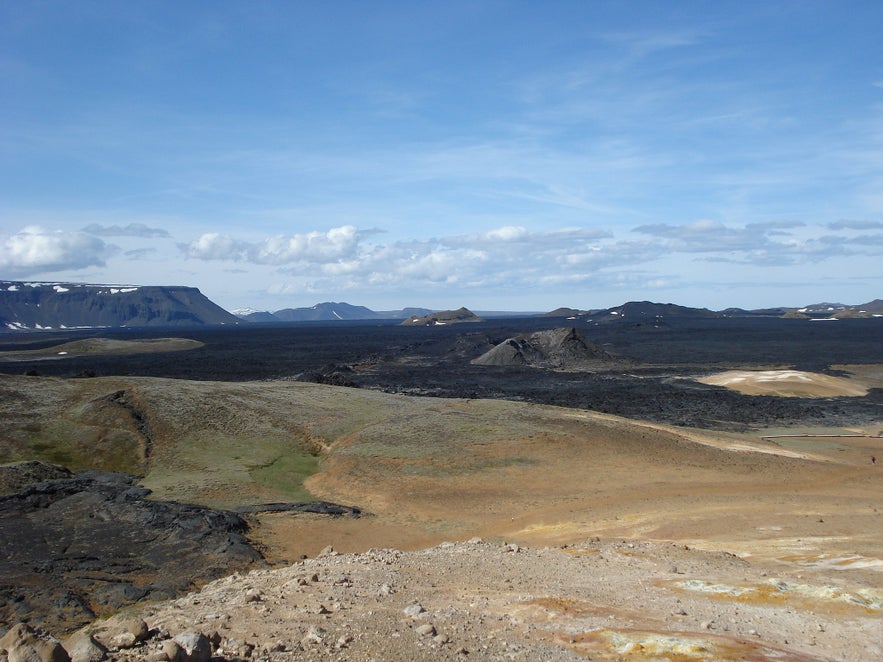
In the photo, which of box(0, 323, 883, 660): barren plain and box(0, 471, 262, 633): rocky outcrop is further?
box(0, 471, 262, 633): rocky outcrop

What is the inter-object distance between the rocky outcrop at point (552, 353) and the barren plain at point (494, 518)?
125 ft

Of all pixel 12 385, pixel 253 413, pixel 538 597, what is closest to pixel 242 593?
pixel 538 597

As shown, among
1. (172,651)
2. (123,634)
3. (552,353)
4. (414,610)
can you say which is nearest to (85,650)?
(123,634)

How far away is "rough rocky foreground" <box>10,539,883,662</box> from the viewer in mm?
10797

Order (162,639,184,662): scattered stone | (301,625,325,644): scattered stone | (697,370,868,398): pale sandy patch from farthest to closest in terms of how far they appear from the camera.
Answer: (697,370,868,398): pale sandy patch, (301,625,325,644): scattered stone, (162,639,184,662): scattered stone

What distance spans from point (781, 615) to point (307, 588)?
9112 millimetres

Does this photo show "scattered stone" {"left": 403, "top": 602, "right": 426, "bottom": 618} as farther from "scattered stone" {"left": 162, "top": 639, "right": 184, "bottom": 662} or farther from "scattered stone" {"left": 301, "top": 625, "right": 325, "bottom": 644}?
"scattered stone" {"left": 162, "top": 639, "right": 184, "bottom": 662}

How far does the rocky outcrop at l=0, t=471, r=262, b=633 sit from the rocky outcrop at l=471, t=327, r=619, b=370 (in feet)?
245

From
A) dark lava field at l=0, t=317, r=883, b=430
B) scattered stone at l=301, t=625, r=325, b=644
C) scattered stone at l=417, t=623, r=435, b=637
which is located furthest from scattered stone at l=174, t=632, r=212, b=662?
dark lava field at l=0, t=317, r=883, b=430

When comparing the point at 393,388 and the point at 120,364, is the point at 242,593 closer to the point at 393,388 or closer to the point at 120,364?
the point at 393,388

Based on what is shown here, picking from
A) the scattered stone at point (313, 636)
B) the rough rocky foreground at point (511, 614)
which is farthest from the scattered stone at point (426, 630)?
the scattered stone at point (313, 636)

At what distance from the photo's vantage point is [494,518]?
2639cm

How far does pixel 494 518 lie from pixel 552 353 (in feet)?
256

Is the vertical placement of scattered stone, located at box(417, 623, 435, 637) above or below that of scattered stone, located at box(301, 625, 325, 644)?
below
